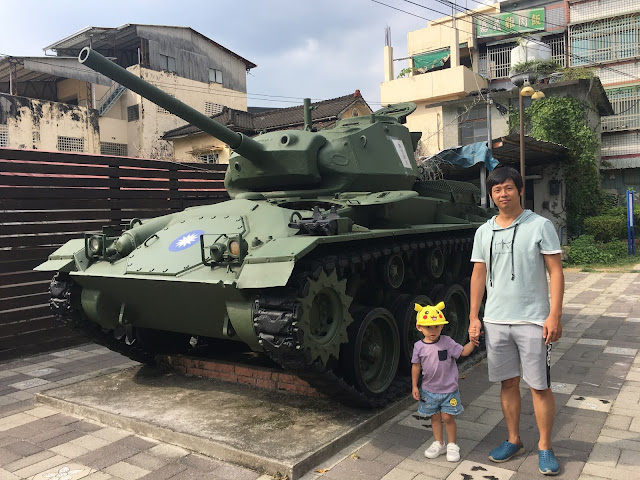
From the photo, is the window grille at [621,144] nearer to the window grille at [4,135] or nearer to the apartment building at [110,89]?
the apartment building at [110,89]

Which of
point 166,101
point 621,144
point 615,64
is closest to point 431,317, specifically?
point 166,101

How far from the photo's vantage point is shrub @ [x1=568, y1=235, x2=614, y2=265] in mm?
16438

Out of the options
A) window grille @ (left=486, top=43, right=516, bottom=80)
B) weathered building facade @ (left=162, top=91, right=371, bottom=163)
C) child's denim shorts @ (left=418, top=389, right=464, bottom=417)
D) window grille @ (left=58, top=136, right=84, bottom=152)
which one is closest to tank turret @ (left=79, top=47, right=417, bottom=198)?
child's denim shorts @ (left=418, top=389, right=464, bottom=417)

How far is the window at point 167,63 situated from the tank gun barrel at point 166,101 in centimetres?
2301

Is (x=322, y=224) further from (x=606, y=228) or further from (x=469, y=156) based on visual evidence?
(x=606, y=228)

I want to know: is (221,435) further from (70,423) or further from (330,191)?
(330,191)

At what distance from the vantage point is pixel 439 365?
4020 millimetres

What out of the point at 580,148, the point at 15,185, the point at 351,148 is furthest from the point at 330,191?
the point at 580,148

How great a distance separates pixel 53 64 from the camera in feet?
81.0

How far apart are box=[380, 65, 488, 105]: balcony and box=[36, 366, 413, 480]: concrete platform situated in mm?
23130

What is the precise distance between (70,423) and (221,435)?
1653 millimetres

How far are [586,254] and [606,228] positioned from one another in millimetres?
2239

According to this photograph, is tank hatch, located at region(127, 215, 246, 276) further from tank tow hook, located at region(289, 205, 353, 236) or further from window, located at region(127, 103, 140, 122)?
window, located at region(127, 103, 140, 122)

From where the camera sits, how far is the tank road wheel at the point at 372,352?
16.3 feet
